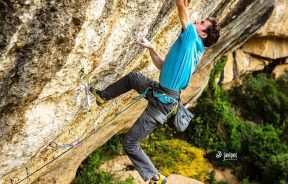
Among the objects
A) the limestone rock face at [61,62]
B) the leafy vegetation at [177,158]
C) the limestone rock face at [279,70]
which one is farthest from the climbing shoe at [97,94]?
the limestone rock face at [279,70]

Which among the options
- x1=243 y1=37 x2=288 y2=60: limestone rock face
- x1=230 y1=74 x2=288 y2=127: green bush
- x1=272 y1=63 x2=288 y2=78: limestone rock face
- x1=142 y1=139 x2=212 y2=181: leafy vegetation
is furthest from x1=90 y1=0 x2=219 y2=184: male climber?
x1=272 y1=63 x2=288 y2=78: limestone rock face

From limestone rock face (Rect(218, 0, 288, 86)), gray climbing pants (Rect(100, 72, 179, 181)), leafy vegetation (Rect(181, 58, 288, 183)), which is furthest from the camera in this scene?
limestone rock face (Rect(218, 0, 288, 86))

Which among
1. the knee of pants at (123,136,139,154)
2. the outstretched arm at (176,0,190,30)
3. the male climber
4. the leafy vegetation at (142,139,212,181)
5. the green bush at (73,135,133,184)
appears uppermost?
the outstretched arm at (176,0,190,30)

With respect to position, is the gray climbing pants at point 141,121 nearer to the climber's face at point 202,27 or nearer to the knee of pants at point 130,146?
the knee of pants at point 130,146

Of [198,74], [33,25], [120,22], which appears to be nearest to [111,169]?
[198,74]

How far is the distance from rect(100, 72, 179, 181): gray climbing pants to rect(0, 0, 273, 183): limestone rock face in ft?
1.43

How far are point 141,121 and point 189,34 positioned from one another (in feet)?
4.90

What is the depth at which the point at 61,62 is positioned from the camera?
20.4 ft

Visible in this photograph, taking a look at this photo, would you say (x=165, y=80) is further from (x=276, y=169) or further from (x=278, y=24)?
(x=278, y=24)

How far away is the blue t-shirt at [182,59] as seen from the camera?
240 inches

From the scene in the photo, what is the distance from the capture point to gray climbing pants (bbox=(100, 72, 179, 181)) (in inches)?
271

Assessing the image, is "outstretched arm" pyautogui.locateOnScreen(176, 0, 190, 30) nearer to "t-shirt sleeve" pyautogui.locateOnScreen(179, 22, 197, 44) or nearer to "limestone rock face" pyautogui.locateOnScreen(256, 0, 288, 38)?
"t-shirt sleeve" pyautogui.locateOnScreen(179, 22, 197, 44)

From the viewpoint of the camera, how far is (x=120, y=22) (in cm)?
666

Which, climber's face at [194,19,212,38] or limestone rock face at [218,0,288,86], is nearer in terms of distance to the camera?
climber's face at [194,19,212,38]
